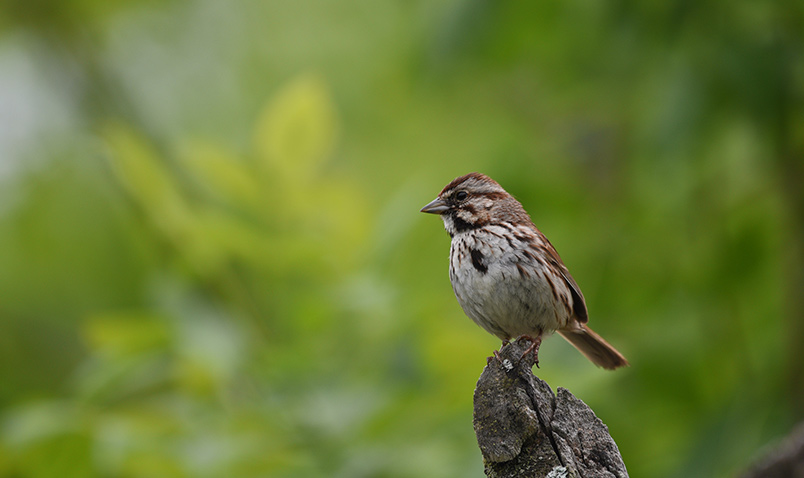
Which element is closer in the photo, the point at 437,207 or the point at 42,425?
the point at 437,207

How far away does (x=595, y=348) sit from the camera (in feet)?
12.3

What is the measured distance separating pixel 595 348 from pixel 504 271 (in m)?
0.73

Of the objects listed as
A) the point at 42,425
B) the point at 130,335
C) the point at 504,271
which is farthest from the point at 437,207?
the point at 42,425

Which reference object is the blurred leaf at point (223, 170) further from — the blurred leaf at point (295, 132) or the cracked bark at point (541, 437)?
the cracked bark at point (541, 437)

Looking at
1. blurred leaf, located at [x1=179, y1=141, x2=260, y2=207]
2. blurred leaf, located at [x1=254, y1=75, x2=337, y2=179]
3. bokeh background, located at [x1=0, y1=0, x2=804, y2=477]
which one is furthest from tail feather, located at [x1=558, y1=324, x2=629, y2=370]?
blurred leaf, located at [x1=179, y1=141, x2=260, y2=207]

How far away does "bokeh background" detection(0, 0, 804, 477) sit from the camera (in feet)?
13.0

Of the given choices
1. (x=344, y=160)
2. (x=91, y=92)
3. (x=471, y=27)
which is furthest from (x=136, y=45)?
(x=471, y=27)

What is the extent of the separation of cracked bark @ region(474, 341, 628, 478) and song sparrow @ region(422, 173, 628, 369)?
1.21m

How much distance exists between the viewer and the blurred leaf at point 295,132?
4.04m

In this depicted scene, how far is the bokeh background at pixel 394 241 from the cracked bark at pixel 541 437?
188cm

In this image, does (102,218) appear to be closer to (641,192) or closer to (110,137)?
(110,137)

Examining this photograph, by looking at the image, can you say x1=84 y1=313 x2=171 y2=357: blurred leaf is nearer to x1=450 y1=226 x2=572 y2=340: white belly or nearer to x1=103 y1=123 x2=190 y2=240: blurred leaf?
x1=103 y1=123 x2=190 y2=240: blurred leaf

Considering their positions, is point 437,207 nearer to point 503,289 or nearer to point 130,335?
point 503,289

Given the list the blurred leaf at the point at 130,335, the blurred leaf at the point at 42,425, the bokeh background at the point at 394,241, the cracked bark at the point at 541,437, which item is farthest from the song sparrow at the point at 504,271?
the blurred leaf at the point at 42,425
